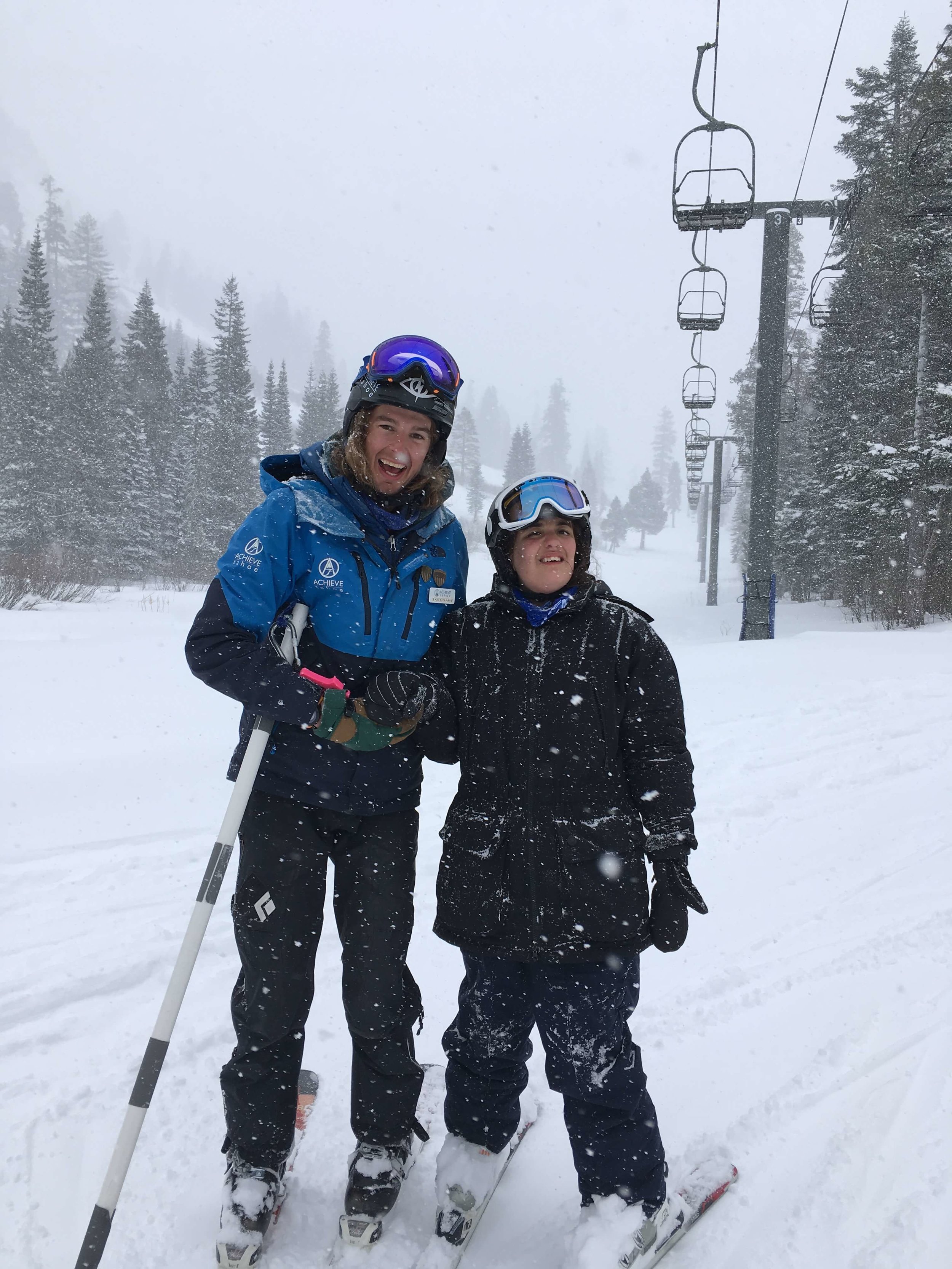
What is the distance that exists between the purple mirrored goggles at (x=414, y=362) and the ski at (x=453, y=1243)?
8.37 ft

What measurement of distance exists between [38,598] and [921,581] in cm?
1834

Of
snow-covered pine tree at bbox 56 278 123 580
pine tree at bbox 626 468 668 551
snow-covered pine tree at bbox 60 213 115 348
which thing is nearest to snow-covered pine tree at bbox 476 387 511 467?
pine tree at bbox 626 468 668 551

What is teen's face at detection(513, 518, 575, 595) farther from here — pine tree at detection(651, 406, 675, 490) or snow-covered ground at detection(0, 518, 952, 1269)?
pine tree at detection(651, 406, 675, 490)

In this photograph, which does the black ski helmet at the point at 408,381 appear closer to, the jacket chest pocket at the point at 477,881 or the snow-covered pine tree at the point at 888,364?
the jacket chest pocket at the point at 477,881

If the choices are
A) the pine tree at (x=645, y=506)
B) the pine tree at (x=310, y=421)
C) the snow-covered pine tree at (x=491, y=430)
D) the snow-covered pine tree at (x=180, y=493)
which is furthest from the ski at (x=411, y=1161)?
the snow-covered pine tree at (x=491, y=430)

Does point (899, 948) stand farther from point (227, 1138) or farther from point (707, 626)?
point (707, 626)

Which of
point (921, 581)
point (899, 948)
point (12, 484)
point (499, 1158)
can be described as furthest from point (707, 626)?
point (12, 484)

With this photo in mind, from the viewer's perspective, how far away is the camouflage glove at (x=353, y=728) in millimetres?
2145

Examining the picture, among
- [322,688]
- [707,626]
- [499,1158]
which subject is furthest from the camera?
[707,626]

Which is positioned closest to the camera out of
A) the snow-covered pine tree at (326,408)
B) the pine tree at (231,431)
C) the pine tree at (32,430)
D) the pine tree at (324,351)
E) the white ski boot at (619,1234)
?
the white ski boot at (619,1234)

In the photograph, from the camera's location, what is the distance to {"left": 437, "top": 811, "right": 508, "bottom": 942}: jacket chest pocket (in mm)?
2230

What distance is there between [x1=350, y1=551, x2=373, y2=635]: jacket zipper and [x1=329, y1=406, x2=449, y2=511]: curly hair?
0.22 metres

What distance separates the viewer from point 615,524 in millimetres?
80750

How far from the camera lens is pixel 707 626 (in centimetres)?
2311
